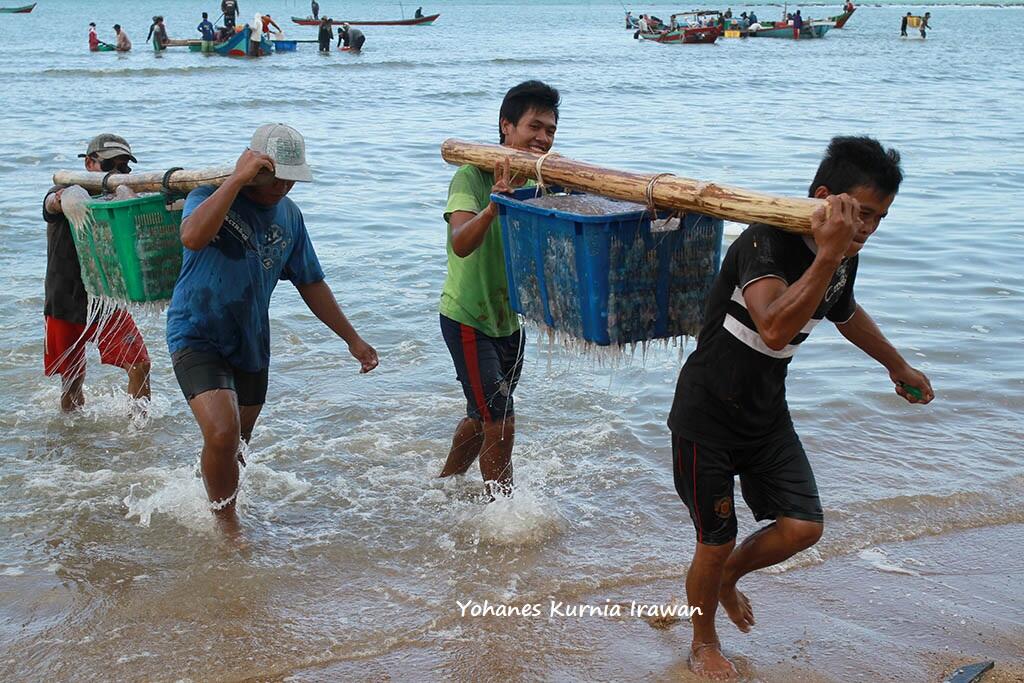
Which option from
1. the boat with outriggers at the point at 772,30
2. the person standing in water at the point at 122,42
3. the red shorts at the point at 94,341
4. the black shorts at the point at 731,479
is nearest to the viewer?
the black shorts at the point at 731,479

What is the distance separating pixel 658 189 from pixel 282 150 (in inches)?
57.5

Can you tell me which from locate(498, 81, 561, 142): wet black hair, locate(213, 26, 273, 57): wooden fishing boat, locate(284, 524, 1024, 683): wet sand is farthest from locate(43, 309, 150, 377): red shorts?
locate(213, 26, 273, 57): wooden fishing boat

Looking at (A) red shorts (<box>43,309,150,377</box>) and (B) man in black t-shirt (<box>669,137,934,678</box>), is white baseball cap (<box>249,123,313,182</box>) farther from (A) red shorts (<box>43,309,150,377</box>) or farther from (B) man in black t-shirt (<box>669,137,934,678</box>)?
(A) red shorts (<box>43,309,150,377</box>)

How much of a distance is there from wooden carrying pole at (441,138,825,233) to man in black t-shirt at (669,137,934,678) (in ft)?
0.22

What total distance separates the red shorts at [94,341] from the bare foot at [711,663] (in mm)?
3493

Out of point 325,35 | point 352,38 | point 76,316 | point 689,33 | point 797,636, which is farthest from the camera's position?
point 689,33

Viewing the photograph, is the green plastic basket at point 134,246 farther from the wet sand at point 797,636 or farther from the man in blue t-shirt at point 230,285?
the wet sand at point 797,636

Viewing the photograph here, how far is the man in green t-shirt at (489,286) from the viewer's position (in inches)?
161

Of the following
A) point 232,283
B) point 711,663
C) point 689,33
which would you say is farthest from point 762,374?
point 689,33

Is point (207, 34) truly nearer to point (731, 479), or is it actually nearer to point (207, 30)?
point (207, 30)

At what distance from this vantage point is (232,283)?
165 inches

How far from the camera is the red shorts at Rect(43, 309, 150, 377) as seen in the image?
5.71 meters

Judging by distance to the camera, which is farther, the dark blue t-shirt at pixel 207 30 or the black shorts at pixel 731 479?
the dark blue t-shirt at pixel 207 30

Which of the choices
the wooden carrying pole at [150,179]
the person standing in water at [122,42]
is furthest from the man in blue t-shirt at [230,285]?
the person standing in water at [122,42]
